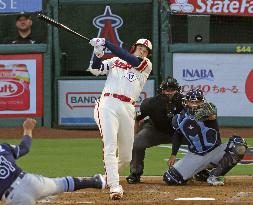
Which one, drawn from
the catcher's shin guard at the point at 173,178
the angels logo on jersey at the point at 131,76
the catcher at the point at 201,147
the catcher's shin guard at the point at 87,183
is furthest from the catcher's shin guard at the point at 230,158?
the catcher's shin guard at the point at 87,183

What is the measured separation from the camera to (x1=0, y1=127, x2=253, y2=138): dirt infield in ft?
55.2

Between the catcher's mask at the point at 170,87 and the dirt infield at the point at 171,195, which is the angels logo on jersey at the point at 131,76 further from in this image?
the dirt infield at the point at 171,195

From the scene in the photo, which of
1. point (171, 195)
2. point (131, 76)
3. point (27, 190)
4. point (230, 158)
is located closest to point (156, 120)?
point (230, 158)

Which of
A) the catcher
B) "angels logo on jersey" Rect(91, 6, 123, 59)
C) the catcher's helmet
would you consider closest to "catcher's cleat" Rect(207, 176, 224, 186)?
the catcher

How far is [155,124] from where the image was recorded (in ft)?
33.6

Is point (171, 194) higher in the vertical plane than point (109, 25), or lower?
lower

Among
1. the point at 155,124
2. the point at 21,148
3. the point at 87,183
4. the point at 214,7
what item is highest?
the point at 214,7

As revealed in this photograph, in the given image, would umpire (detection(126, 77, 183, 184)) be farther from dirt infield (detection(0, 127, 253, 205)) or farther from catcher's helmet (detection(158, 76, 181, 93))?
dirt infield (detection(0, 127, 253, 205))

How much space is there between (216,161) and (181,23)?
30.0 ft

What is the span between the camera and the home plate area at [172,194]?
26.6 ft

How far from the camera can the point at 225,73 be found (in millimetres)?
17578

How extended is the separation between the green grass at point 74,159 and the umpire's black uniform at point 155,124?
2.51 feet

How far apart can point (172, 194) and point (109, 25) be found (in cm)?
985

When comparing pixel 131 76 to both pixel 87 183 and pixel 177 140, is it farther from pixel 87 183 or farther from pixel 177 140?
pixel 87 183
